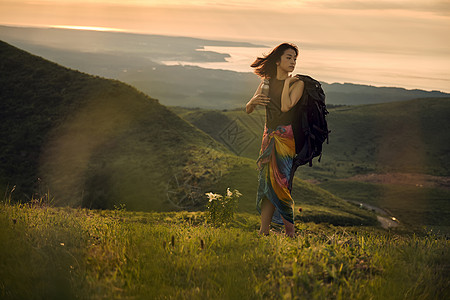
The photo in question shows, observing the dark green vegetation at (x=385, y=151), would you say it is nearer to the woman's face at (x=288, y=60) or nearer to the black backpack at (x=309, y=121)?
the black backpack at (x=309, y=121)

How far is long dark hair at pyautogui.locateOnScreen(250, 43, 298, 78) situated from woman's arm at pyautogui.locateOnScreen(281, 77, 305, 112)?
0.47 metres

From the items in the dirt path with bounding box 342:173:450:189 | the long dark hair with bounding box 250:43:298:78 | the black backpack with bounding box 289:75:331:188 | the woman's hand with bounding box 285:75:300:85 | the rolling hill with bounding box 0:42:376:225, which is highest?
the long dark hair with bounding box 250:43:298:78

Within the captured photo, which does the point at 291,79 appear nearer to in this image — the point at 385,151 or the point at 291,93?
the point at 291,93

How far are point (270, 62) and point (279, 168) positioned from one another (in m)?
1.99

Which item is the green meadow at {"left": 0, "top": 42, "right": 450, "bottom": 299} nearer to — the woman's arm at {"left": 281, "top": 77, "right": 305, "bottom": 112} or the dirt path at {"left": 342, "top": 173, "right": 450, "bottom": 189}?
the dirt path at {"left": 342, "top": 173, "right": 450, "bottom": 189}

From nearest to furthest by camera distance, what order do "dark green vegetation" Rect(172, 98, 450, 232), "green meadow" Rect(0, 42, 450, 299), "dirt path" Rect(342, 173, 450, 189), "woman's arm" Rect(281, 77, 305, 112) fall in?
"green meadow" Rect(0, 42, 450, 299)
"woman's arm" Rect(281, 77, 305, 112)
"dark green vegetation" Rect(172, 98, 450, 232)
"dirt path" Rect(342, 173, 450, 189)

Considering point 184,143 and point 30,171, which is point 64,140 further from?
point 184,143

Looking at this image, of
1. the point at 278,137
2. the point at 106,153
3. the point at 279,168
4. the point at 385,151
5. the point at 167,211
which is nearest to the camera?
the point at 279,168

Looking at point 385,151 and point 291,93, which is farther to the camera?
point 385,151

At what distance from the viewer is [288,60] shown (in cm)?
684

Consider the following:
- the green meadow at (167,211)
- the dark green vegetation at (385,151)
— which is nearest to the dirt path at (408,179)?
the dark green vegetation at (385,151)

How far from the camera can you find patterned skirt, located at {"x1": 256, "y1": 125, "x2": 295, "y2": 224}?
6.73 metres

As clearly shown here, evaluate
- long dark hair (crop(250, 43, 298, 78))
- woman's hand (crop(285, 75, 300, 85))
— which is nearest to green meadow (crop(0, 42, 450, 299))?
woman's hand (crop(285, 75, 300, 85))

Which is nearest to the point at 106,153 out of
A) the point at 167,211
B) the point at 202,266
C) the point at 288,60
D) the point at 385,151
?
the point at 167,211
